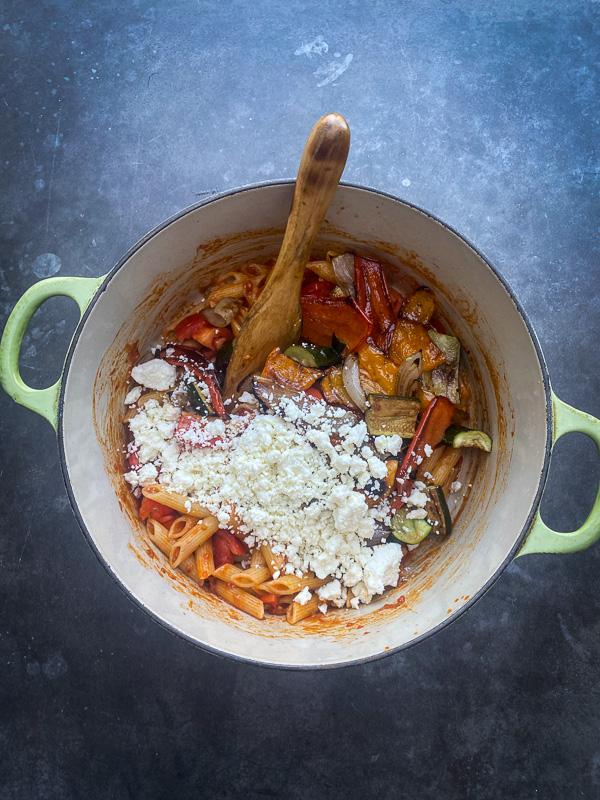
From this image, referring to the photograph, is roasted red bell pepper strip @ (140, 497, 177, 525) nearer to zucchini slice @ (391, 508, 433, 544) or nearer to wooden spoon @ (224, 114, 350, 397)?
wooden spoon @ (224, 114, 350, 397)

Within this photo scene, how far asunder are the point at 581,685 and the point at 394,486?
52.1 inches

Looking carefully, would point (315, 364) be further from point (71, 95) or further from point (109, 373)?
point (71, 95)

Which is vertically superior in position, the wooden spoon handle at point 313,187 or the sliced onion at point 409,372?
the wooden spoon handle at point 313,187

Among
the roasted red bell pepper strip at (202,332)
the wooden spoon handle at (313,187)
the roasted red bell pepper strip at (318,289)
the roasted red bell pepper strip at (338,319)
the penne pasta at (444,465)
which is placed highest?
the wooden spoon handle at (313,187)

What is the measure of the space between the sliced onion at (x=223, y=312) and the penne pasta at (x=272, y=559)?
921 mm

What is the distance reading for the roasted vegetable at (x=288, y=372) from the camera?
223 centimetres

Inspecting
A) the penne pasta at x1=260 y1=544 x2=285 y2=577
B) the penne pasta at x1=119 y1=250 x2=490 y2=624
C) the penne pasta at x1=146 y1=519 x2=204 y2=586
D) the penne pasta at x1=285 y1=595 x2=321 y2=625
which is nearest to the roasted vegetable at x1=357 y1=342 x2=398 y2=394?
the penne pasta at x1=119 y1=250 x2=490 y2=624

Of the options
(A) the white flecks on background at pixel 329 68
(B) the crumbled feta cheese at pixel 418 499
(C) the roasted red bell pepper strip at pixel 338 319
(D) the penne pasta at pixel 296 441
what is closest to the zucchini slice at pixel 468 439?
(D) the penne pasta at pixel 296 441

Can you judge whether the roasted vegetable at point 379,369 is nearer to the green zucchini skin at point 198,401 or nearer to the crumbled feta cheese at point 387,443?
the crumbled feta cheese at point 387,443

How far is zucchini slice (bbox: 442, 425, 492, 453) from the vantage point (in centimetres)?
224

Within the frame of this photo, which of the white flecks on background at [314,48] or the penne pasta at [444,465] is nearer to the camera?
the penne pasta at [444,465]

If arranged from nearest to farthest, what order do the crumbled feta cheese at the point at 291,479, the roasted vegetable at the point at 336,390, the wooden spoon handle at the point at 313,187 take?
the wooden spoon handle at the point at 313,187, the crumbled feta cheese at the point at 291,479, the roasted vegetable at the point at 336,390

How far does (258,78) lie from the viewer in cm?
253

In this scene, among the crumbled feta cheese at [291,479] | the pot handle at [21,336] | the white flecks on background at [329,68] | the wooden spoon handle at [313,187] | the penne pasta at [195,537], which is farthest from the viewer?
the white flecks on background at [329,68]
